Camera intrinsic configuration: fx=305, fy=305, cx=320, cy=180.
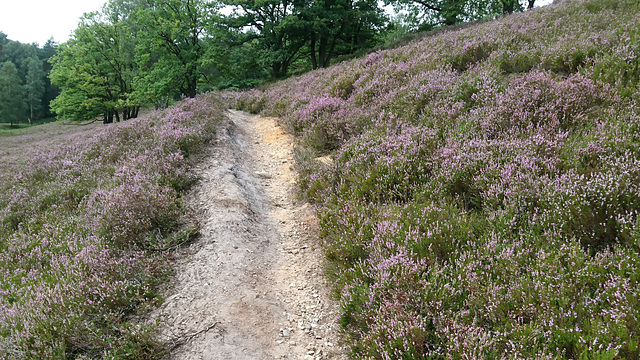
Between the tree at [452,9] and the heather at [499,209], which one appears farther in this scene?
the tree at [452,9]

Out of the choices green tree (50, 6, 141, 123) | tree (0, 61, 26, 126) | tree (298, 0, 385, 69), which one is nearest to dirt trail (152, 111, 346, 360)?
tree (298, 0, 385, 69)

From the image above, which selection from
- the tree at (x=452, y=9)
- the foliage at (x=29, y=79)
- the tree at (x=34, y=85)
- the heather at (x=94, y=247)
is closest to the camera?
the heather at (x=94, y=247)

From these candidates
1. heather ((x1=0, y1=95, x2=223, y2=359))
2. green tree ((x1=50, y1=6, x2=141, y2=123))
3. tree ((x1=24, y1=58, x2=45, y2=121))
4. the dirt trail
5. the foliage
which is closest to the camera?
heather ((x1=0, y1=95, x2=223, y2=359))

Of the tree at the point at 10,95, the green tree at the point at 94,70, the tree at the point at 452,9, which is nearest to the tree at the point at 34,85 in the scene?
the tree at the point at 10,95

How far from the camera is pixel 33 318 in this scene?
3.34 m

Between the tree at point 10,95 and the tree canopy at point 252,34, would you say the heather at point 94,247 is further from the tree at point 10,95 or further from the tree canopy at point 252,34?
the tree at point 10,95

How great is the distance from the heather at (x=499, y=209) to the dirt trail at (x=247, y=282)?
429 mm

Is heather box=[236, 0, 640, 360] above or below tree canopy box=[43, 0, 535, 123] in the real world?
below

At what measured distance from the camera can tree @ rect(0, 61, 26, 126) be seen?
191 feet

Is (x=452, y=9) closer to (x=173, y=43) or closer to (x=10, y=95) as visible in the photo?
(x=173, y=43)

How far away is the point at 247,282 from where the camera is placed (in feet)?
13.6

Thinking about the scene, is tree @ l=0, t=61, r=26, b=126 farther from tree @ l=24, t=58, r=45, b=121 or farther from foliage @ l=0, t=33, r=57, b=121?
tree @ l=24, t=58, r=45, b=121

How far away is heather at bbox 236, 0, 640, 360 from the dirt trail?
1.41 feet

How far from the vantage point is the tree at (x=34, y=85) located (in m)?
64.8
